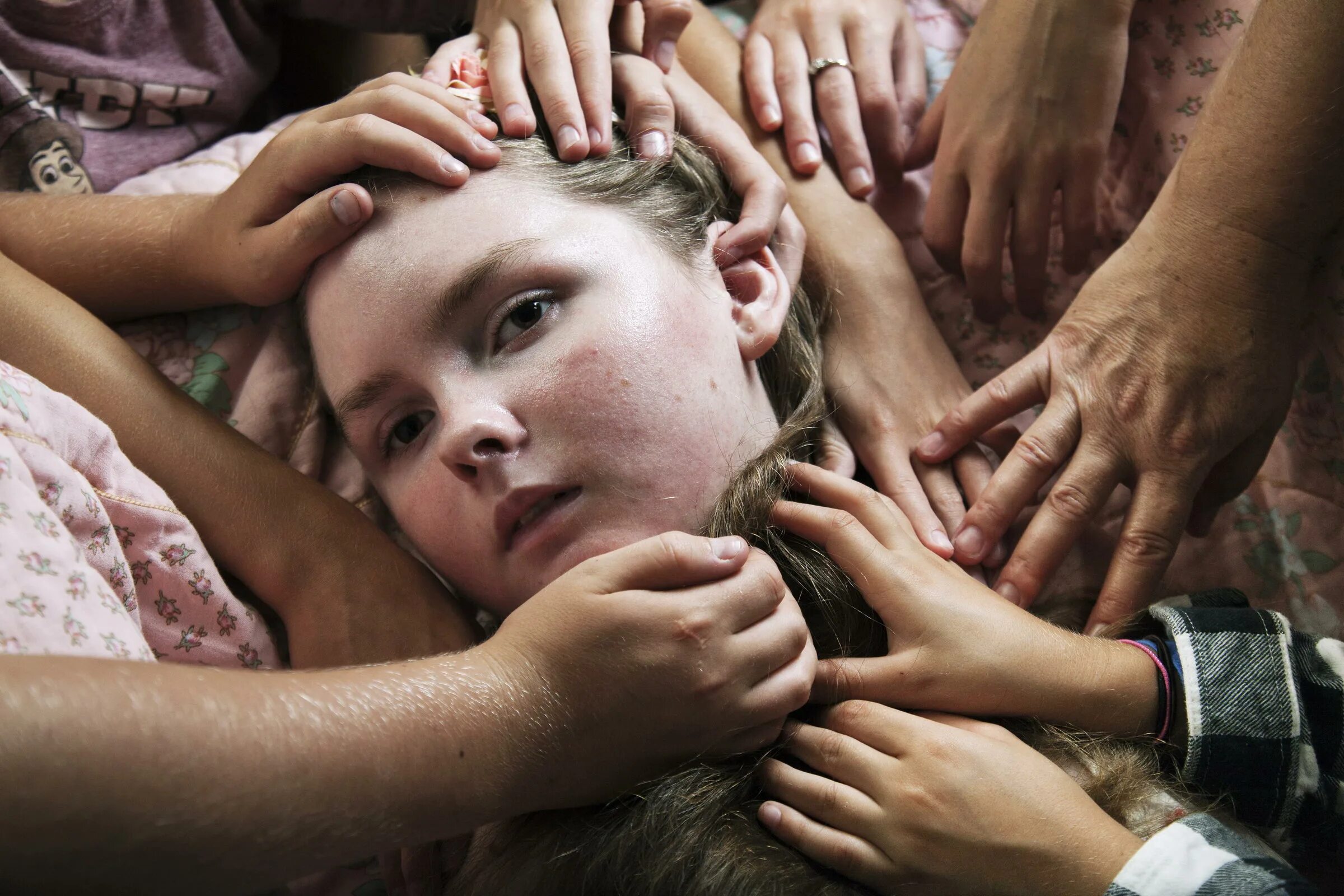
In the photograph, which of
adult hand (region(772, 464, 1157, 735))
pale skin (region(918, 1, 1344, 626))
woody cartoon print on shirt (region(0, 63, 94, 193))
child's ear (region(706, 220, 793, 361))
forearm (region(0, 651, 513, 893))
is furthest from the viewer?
woody cartoon print on shirt (region(0, 63, 94, 193))

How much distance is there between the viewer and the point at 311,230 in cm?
109

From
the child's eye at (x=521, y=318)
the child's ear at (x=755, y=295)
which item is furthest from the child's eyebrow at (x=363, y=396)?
the child's ear at (x=755, y=295)

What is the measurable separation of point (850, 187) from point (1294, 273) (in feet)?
1.86

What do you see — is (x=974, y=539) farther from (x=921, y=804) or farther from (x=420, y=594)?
(x=420, y=594)

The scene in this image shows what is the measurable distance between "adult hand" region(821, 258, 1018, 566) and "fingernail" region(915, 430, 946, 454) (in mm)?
20

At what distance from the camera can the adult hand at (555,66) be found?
45.0 inches

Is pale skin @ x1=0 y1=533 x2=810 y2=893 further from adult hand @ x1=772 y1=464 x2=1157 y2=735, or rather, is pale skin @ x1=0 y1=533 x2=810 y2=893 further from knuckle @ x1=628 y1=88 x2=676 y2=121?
knuckle @ x1=628 y1=88 x2=676 y2=121

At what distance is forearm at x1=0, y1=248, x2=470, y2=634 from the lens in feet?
3.81

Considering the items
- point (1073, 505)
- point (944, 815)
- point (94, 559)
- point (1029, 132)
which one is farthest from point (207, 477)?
point (1029, 132)

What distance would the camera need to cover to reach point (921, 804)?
34.6 inches

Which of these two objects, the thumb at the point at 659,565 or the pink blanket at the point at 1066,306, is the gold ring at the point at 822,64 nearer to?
the pink blanket at the point at 1066,306

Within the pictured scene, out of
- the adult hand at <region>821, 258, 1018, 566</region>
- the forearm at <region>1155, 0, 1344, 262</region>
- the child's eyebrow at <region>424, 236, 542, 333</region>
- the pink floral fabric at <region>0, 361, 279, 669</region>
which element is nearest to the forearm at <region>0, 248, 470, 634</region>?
the pink floral fabric at <region>0, 361, 279, 669</region>

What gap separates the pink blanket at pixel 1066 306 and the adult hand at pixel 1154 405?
0.27ft

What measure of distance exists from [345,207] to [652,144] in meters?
0.37
